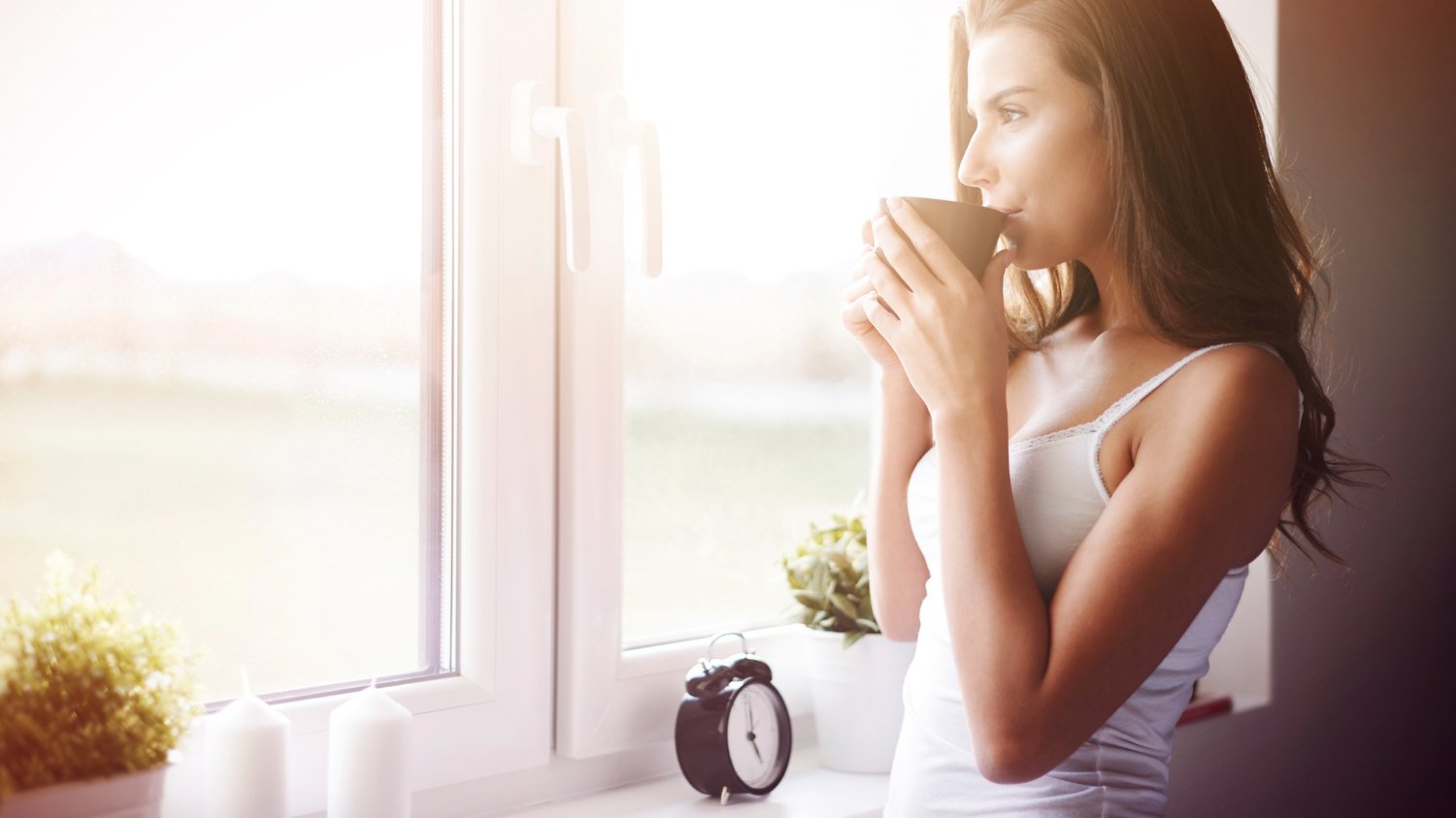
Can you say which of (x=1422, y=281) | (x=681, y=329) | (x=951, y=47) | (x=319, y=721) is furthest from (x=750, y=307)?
(x=1422, y=281)

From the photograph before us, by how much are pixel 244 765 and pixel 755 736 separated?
56 cm

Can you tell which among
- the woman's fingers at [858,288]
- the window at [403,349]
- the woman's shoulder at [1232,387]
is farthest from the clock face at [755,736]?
the woman's shoulder at [1232,387]

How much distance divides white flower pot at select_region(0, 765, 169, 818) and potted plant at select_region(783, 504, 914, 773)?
2.46ft

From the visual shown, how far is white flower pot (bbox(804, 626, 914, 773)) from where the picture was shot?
137cm

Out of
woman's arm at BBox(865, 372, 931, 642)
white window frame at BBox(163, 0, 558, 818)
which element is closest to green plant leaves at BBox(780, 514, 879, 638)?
woman's arm at BBox(865, 372, 931, 642)

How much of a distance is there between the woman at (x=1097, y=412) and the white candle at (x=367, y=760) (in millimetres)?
462

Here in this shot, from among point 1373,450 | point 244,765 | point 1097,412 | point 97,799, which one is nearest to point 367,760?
point 244,765

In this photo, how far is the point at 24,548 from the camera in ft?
3.19

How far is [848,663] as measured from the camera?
1.38 meters

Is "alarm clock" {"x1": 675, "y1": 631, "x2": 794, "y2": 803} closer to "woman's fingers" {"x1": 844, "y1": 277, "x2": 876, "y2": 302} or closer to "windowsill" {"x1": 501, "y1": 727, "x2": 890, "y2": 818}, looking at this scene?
"windowsill" {"x1": 501, "y1": 727, "x2": 890, "y2": 818}

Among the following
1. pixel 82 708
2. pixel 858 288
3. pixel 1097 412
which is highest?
pixel 858 288

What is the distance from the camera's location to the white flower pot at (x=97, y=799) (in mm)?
811

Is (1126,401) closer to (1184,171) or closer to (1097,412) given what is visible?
(1097,412)

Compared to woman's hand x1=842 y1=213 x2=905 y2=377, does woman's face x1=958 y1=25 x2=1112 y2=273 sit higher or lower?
higher
